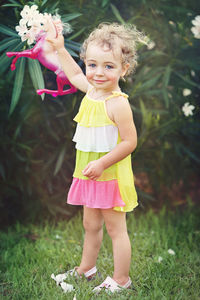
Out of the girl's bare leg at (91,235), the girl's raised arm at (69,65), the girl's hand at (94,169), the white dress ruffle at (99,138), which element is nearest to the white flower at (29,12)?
the girl's raised arm at (69,65)

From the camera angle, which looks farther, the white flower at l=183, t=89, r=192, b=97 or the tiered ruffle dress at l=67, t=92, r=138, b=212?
the white flower at l=183, t=89, r=192, b=97

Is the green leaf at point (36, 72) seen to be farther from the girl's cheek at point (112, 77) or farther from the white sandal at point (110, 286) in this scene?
the white sandal at point (110, 286)

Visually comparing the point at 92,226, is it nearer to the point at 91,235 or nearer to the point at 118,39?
the point at 91,235

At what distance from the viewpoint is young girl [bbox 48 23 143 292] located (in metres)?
1.83

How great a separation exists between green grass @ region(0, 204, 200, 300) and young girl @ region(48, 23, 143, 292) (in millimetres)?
202

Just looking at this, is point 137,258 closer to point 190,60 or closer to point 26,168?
point 26,168

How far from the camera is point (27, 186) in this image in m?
3.18

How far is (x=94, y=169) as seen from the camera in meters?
1.81

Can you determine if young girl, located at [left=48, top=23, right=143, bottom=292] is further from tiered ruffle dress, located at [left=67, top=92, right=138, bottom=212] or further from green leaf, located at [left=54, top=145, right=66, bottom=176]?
green leaf, located at [left=54, top=145, right=66, bottom=176]

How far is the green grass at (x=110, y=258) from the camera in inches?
83.4

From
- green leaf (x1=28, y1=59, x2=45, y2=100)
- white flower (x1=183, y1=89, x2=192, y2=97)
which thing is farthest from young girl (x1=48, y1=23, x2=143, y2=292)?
white flower (x1=183, y1=89, x2=192, y2=97)

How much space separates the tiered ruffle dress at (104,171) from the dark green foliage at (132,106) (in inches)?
30.6

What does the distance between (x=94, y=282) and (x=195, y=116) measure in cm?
138

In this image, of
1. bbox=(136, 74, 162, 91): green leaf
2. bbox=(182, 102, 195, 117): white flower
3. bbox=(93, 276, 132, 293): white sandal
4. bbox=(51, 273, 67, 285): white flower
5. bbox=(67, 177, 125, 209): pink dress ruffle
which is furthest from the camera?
bbox=(136, 74, 162, 91): green leaf
